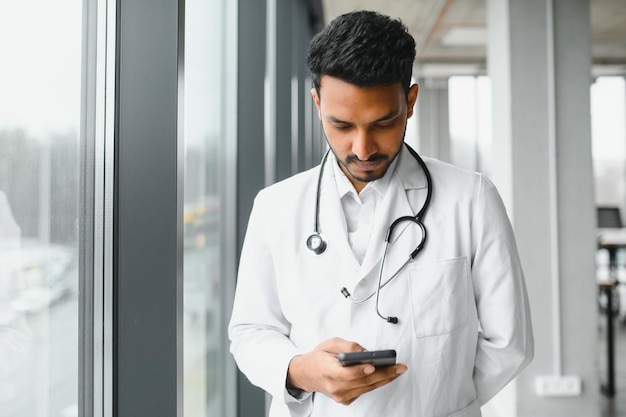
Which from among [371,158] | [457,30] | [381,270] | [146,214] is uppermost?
[457,30]

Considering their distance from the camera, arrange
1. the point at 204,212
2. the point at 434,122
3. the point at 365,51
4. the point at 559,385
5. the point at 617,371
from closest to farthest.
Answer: the point at 365,51, the point at 204,212, the point at 559,385, the point at 617,371, the point at 434,122

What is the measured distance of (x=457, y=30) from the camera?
4988 mm

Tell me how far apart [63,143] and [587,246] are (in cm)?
262

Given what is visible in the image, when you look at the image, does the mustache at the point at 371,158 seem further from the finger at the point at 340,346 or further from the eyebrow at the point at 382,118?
the finger at the point at 340,346

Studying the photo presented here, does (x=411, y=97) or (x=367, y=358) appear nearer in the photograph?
(x=367, y=358)

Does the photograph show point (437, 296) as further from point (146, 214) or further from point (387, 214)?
point (146, 214)

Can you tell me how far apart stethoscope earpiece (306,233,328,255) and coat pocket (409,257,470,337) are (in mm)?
170

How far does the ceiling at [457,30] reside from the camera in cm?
422

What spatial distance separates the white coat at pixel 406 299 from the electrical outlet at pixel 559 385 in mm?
1902

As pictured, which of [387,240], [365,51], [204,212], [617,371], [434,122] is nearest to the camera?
[365,51]

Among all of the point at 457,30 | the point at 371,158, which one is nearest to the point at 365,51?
the point at 371,158

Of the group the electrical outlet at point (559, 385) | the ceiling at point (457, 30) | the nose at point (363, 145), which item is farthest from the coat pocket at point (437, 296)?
the ceiling at point (457, 30)

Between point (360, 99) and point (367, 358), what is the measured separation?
0.43 metres

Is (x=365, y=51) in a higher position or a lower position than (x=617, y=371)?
higher
